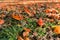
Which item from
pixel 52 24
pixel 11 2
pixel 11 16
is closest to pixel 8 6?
pixel 11 2

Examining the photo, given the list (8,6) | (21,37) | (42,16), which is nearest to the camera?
(21,37)

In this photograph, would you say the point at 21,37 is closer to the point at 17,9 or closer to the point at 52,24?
the point at 52,24

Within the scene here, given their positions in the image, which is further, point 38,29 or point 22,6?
point 22,6

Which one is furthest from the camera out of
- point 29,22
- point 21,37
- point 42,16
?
point 42,16

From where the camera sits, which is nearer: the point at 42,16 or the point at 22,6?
the point at 42,16

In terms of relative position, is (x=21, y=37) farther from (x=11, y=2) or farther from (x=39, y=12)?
(x=11, y=2)

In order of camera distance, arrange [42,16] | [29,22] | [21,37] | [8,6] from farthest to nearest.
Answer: [8,6]
[42,16]
[29,22]
[21,37]

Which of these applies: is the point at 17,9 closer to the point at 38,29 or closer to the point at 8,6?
the point at 8,6

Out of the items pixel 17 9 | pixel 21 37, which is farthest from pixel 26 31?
pixel 17 9
